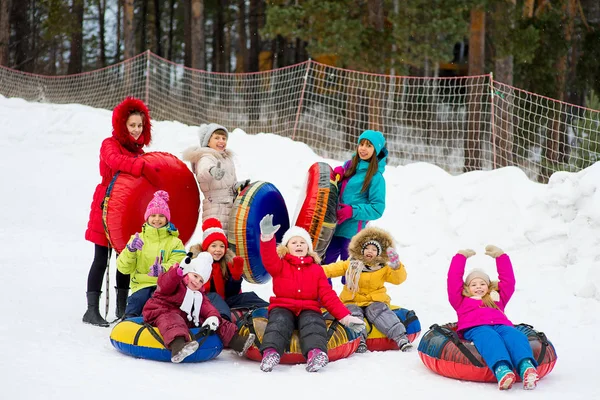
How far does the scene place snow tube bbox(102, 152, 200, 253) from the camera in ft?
18.1

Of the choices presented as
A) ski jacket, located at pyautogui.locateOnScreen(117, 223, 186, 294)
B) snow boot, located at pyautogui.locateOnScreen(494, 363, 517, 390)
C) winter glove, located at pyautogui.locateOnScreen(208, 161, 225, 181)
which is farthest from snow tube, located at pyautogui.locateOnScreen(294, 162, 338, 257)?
snow boot, located at pyautogui.locateOnScreen(494, 363, 517, 390)

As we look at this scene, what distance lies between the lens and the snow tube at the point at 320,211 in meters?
5.72

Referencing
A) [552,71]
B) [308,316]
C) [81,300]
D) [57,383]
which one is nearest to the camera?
[57,383]

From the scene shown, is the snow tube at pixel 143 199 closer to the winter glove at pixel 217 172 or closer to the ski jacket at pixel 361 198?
the winter glove at pixel 217 172

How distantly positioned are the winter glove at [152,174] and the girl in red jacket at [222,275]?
0.51 m

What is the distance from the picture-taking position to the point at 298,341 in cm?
490

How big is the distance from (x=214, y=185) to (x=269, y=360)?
1581 millimetres

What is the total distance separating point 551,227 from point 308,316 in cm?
363

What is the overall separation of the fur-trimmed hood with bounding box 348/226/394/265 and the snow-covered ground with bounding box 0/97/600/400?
0.69m

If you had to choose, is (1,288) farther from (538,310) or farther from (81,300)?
(538,310)

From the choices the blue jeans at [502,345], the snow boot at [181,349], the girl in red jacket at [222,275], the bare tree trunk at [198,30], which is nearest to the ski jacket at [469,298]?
the blue jeans at [502,345]

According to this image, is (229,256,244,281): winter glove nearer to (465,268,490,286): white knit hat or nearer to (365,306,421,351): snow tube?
(365,306,421,351): snow tube

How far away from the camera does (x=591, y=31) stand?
18.3 metres

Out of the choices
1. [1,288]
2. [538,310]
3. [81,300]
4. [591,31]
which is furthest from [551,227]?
[591,31]
